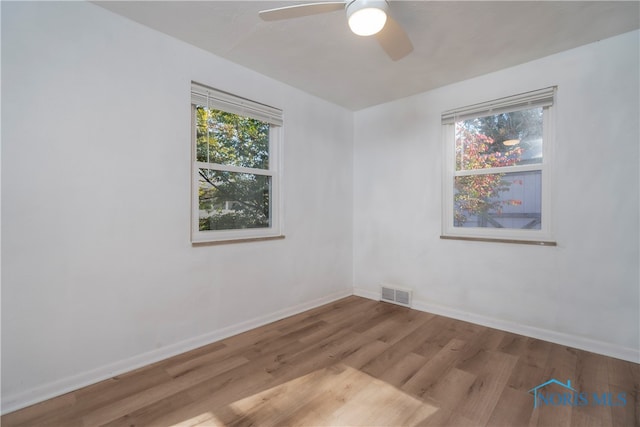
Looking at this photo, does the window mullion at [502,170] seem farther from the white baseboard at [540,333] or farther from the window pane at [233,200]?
the window pane at [233,200]

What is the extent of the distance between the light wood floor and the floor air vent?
2.12ft

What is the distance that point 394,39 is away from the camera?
1.82 metres

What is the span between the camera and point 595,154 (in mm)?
2293

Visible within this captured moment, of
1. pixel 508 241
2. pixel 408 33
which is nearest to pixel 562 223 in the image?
pixel 508 241

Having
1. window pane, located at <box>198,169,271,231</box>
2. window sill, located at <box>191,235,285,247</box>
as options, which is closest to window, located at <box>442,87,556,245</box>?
window sill, located at <box>191,235,285,247</box>

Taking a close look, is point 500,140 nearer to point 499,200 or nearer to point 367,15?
point 499,200

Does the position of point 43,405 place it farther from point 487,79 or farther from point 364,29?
point 487,79

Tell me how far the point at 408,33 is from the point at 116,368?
10.1 ft

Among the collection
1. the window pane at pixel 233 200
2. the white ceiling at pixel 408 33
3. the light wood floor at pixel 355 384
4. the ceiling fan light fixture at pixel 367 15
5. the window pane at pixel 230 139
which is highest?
the white ceiling at pixel 408 33

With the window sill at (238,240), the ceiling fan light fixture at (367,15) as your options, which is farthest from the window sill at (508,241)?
the ceiling fan light fixture at (367,15)

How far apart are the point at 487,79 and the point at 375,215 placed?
1.79 meters

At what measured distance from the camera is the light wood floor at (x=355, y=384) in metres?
1.57

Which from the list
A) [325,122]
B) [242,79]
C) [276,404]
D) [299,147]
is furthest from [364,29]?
[276,404]

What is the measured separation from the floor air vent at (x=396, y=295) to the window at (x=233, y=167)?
57.3 inches
